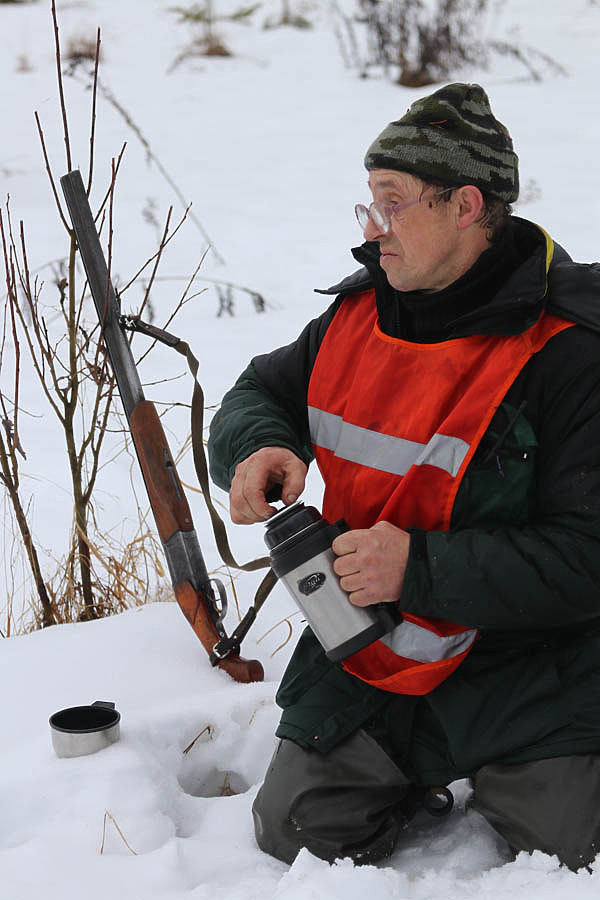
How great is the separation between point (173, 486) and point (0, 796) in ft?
2.86

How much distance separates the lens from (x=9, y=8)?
1066 centimetres

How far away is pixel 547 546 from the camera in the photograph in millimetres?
1868

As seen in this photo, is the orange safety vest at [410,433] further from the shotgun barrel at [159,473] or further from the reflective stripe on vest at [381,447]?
the shotgun barrel at [159,473]

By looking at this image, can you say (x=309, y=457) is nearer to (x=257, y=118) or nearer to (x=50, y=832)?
(x=50, y=832)

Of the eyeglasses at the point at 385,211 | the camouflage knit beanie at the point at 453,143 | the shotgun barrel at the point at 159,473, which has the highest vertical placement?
the camouflage knit beanie at the point at 453,143

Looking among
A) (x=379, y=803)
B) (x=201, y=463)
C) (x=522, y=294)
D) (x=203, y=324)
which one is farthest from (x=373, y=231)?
(x=203, y=324)

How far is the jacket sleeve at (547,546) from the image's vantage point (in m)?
1.86

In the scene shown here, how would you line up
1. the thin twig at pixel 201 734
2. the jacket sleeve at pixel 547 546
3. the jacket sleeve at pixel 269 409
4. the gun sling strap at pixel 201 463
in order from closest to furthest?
the jacket sleeve at pixel 547 546
the jacket sleeve at pixel 269 409
the thin twig at pixel 201 734
the gun sling strap at pixel 201 463

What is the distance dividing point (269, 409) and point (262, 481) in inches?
11.3

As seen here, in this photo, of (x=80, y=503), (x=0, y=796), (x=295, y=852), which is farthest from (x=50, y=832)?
(x=80, y=503)

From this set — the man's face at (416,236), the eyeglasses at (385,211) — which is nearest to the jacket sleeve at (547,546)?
the man's face at (416,236)

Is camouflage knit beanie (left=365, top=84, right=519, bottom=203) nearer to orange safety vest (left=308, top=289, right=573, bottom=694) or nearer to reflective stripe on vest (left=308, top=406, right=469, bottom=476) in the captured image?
orange safety vest (left=308, top=289, right=573, bottom=694)

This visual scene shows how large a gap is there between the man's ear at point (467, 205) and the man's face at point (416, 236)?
0.01 metres

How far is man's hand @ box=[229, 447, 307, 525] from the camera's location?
6.81 ft
